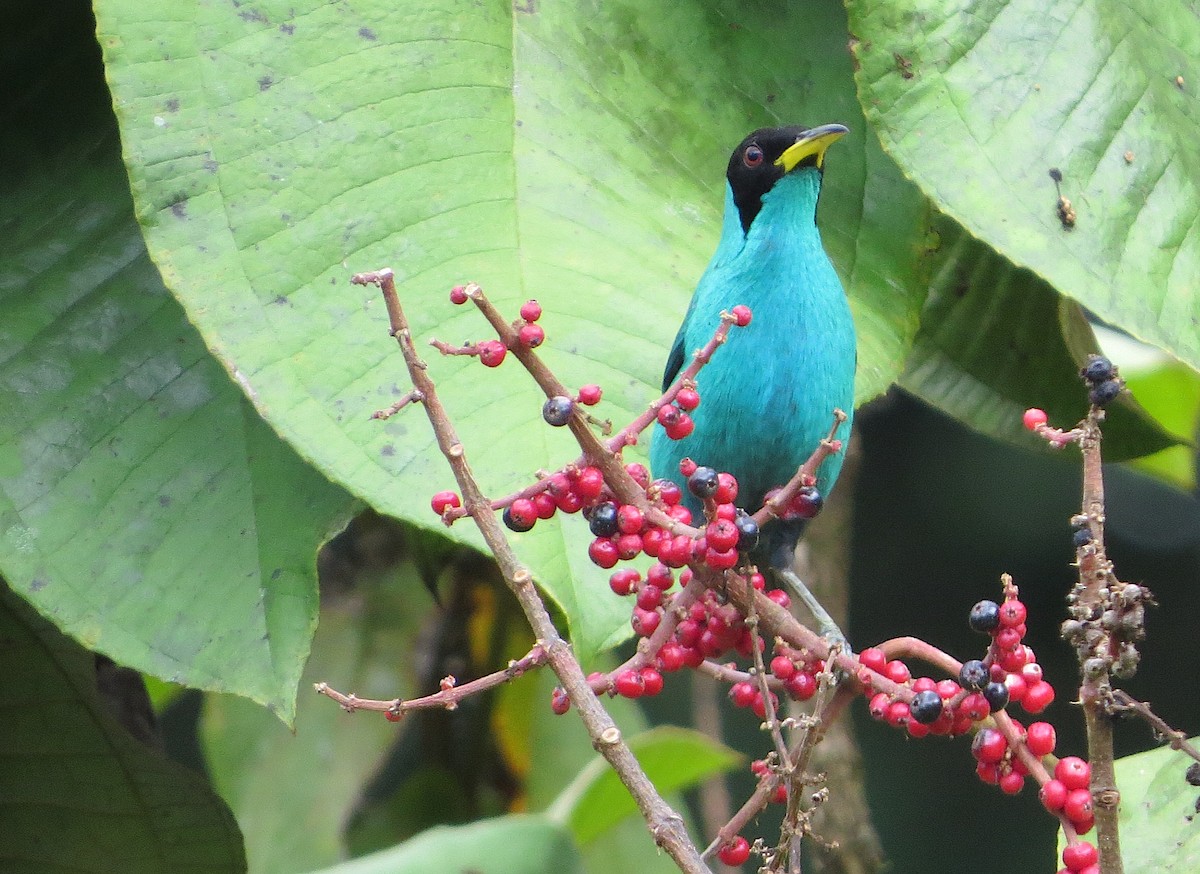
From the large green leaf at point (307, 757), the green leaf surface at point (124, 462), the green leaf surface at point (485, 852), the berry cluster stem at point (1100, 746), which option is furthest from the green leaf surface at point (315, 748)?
the berry cluster stem at point (1100, 746)

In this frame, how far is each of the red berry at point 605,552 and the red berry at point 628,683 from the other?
7 centimetres

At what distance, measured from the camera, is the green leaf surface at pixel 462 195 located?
1.11 metres

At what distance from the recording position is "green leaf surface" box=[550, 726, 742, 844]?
164 cm

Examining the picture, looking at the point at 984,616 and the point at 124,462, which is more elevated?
the point at 984,616

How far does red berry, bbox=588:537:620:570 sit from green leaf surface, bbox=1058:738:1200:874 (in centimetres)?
51

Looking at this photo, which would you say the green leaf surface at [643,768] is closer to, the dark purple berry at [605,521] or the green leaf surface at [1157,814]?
the green leaf surface at [1157,814]

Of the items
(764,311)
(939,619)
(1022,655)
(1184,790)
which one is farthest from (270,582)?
(939,619)

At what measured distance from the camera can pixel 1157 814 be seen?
3.77 feet

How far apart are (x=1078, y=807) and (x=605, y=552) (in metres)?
0.32

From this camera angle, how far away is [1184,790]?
1.15m

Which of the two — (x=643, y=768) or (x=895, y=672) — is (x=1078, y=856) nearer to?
(x=895, y=672)

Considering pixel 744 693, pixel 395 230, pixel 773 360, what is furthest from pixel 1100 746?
pixel 395 230

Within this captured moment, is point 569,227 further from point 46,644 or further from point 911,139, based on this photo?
point 46,644

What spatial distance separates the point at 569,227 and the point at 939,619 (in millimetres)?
2032
